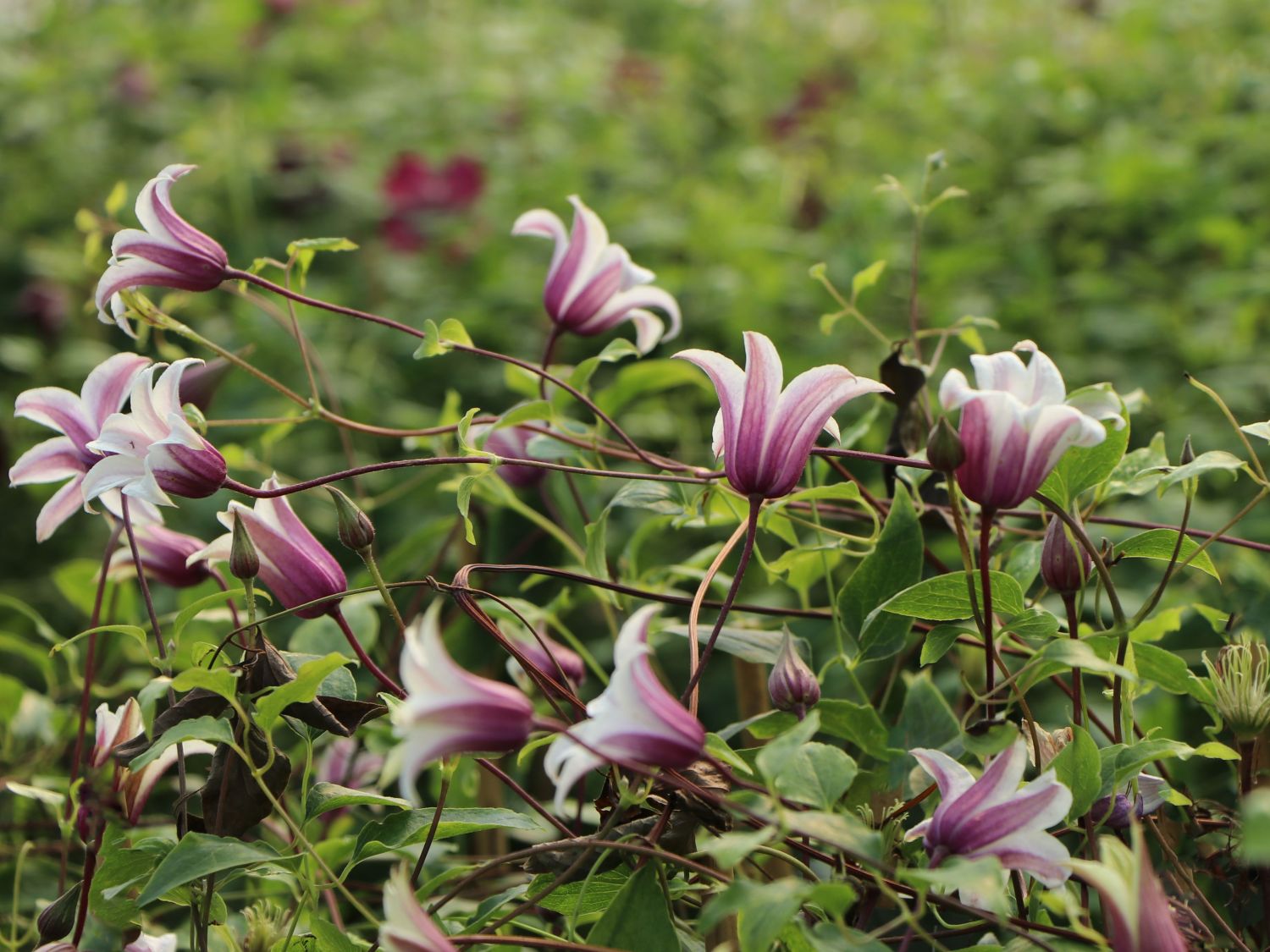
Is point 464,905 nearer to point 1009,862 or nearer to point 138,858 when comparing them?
point 138,858

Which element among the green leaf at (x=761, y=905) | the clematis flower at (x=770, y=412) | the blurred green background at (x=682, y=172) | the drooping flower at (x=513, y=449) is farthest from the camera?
the blurred green background at (x=682, y=172)

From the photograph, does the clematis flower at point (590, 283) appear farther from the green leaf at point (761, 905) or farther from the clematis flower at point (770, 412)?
the green leaf at point (761, 905)

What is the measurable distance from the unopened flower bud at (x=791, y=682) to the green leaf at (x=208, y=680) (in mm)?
199

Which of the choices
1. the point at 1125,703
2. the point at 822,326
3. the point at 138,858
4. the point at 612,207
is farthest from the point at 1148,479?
the point at 612,207

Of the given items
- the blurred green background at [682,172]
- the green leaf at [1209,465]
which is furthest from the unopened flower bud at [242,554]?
the blurred green background at [682,172]

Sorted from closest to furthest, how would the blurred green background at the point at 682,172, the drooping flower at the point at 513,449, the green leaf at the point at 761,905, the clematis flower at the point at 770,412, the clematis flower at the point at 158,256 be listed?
the green leaf at the point at 761,905 → the clematis flower at the point at 770,412 → the clematis flower at the point at 158,256 → the drooping flower at the point at 513,449 → the blurred green background at the point at 682,172

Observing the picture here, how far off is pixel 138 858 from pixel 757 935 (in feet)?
0.95

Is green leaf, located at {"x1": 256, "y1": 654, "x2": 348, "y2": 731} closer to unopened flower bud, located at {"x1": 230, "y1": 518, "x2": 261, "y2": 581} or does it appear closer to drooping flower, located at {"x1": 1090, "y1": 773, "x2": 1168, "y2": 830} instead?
unopened flower bud, located at {"x1": 230, "y1": 518, "x2": 261, "y2": 581}

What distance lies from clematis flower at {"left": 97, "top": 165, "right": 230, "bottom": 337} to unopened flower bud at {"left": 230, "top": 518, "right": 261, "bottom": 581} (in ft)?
0.47

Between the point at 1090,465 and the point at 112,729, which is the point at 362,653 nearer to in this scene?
the point at 112,729

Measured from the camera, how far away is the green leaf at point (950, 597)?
461mm

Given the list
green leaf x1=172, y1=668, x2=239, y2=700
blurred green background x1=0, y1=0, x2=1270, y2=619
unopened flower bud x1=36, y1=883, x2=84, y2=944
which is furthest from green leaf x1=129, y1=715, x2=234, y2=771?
blurred green background x1=0, y1=0, x2=1270, y2=619

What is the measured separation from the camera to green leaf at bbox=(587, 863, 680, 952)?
0.41 metres

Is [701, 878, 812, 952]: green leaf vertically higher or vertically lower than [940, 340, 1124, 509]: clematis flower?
lower
